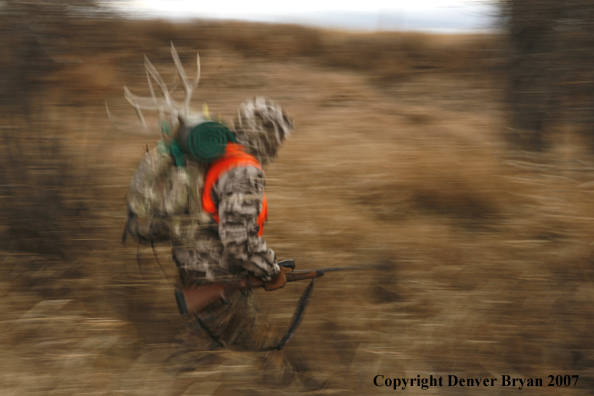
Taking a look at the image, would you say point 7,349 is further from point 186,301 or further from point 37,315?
point 186,301

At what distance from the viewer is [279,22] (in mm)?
9023

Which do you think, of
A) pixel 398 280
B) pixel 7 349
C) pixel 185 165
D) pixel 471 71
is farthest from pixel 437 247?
pixel 471 71

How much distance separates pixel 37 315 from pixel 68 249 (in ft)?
1.52

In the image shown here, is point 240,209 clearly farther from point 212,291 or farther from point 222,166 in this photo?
point 212,291

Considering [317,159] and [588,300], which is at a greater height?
[317,159]

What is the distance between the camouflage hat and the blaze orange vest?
2.7 inches

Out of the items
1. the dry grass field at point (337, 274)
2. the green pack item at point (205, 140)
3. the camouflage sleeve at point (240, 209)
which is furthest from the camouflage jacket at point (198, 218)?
the dry grass field at point (337, 274)

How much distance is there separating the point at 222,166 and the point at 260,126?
0.89 ft

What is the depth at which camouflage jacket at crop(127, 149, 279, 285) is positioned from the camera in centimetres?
202

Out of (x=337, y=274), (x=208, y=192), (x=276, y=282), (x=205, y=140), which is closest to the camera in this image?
(x=205, y=140)

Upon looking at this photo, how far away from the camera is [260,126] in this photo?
7.15ft

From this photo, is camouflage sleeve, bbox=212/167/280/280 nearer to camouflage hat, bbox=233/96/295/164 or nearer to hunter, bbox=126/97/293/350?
hunter, bbox=126/97/293/350

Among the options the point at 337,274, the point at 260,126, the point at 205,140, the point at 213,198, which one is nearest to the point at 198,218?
the point at 213,198

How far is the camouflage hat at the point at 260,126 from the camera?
2176mm
